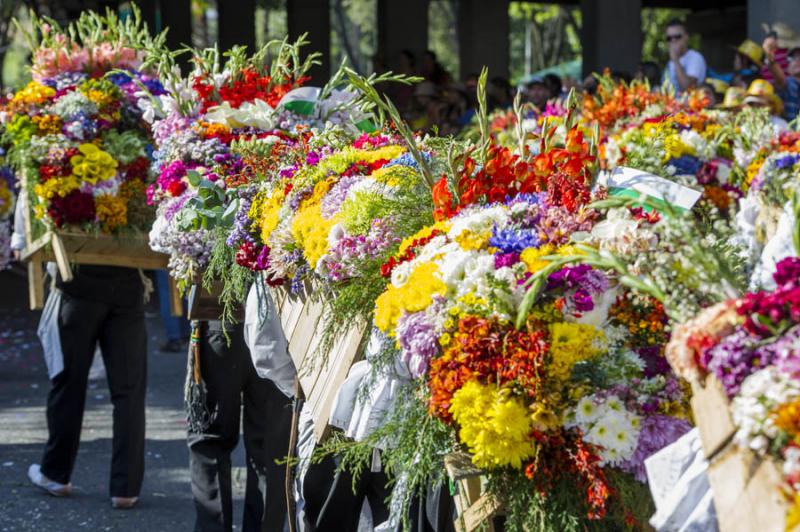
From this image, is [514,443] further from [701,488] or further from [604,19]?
[604,19]

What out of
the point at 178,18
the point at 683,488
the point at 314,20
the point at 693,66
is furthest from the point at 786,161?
the point at 178,18

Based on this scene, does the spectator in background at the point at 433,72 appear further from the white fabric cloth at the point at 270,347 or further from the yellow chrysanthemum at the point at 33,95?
the white fabric cloth at the point at 270,347

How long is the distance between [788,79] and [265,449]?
5.81m

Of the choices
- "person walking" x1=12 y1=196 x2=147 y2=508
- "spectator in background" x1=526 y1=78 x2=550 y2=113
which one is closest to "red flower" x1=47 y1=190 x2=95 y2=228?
"person walking" x1=12 y1=196 x2=147 y2=508

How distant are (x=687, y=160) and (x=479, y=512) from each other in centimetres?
481

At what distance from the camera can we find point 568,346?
269 centimetres

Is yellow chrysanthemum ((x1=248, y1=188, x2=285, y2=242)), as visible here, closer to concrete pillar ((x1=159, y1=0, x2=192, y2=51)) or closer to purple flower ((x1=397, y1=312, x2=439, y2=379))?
purple flower ((x1=397, y1=312, x2=439, y2=379))

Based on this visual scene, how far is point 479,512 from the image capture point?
2.84 m

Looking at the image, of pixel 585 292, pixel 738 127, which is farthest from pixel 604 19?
pixel 585 292

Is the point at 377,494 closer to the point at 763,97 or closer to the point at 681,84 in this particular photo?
the point at 763,97

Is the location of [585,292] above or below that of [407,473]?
above

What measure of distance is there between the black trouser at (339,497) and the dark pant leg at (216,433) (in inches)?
36.2

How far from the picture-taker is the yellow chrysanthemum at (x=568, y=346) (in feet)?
8.79

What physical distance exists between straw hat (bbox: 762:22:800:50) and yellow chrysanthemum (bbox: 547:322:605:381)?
373 inches
